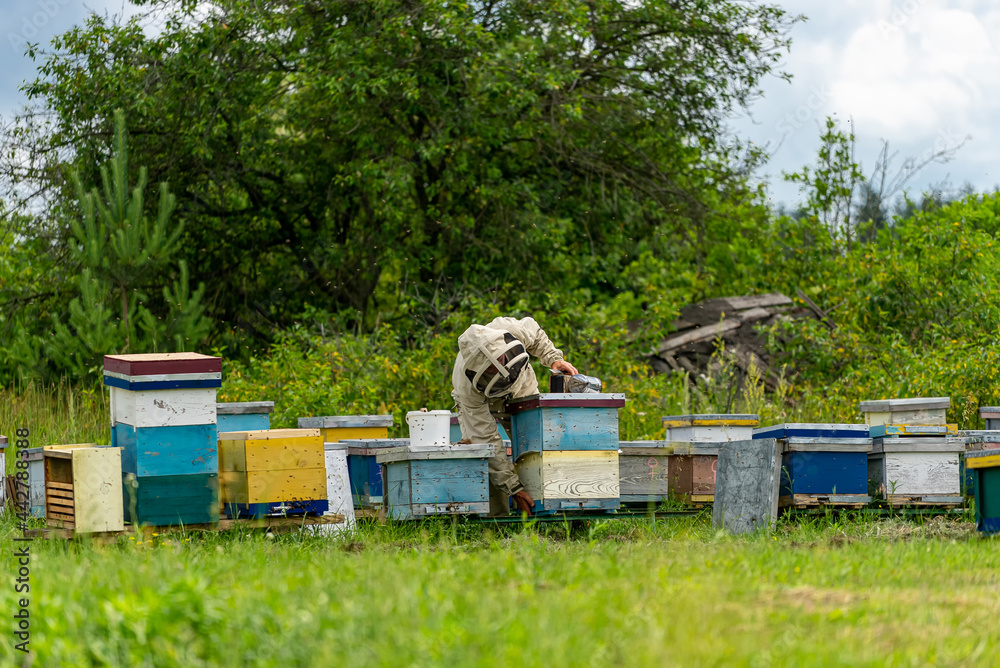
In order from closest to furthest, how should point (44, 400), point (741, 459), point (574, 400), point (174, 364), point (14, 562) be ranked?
point (14, 562)
point (174, 364)
point (574, 400)
point (741, 459)
point (44, 400)

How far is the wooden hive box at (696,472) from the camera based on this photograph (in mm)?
7383

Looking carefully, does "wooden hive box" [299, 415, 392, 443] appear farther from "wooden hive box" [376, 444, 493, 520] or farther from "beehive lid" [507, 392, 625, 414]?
"beehive lid" [507, 392, 625, 414]

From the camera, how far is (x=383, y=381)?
10906 millimetres

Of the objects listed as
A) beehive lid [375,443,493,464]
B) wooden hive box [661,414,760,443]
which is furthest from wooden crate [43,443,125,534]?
wooden hive box [661,414,760,443]

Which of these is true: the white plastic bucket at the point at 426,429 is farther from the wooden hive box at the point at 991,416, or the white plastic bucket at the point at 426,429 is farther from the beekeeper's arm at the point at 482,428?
the wooden hive box at the point at 991,416

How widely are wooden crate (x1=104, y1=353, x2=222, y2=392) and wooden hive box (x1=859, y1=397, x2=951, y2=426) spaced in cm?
497

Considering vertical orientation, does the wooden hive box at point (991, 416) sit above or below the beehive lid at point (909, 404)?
below

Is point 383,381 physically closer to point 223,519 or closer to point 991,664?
point 223,519

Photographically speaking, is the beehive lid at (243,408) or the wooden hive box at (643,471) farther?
the beehive lid at (243,408)

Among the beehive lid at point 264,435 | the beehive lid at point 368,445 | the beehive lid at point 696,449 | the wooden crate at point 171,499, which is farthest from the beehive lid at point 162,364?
the beehive lid at point 696,449

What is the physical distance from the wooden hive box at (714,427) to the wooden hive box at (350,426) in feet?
8.07

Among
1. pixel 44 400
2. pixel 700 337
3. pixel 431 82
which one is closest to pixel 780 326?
pixel 700 337

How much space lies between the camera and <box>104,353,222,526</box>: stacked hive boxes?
552 centimetres

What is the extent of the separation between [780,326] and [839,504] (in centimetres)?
771
